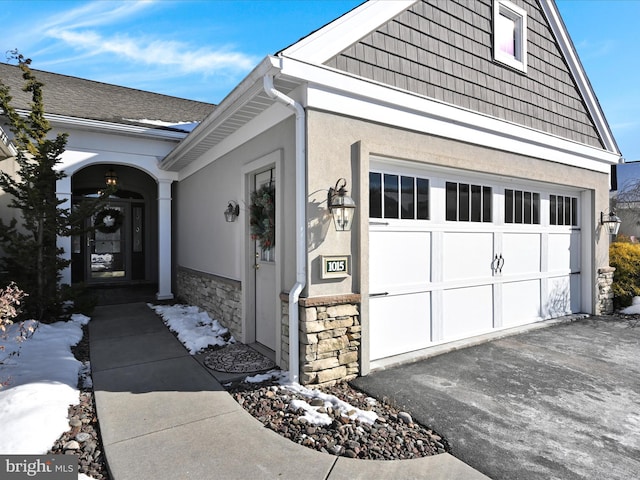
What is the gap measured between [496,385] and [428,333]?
1101 millimetres

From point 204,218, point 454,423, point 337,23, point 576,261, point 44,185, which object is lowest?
point 454,423

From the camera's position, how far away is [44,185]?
552 cm

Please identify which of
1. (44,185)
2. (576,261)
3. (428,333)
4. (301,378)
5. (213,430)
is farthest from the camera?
(576,261)

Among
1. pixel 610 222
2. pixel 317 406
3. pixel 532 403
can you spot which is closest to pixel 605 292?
pixel 610 222

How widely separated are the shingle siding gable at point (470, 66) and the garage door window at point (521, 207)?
3.56 feet

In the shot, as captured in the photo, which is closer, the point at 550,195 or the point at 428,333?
the point at 428,333

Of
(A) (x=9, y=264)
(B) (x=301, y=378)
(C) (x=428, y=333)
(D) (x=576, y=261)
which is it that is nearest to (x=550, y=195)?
(D) (x=576, y=261)

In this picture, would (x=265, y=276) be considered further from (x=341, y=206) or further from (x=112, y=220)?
(x=112, y=220)

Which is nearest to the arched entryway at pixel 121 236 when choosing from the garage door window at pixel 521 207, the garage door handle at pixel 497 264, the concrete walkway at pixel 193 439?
the concrete walkway at pixel 193 439

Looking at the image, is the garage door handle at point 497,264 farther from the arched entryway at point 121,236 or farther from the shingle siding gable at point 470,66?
the arched entryway at point 121,236

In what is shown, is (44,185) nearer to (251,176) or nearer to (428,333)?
(251,176)

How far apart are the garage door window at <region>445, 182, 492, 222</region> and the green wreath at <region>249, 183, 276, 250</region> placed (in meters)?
2.31

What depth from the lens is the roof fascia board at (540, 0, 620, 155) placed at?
19.9 feet

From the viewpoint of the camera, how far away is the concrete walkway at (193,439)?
7.41 feet
